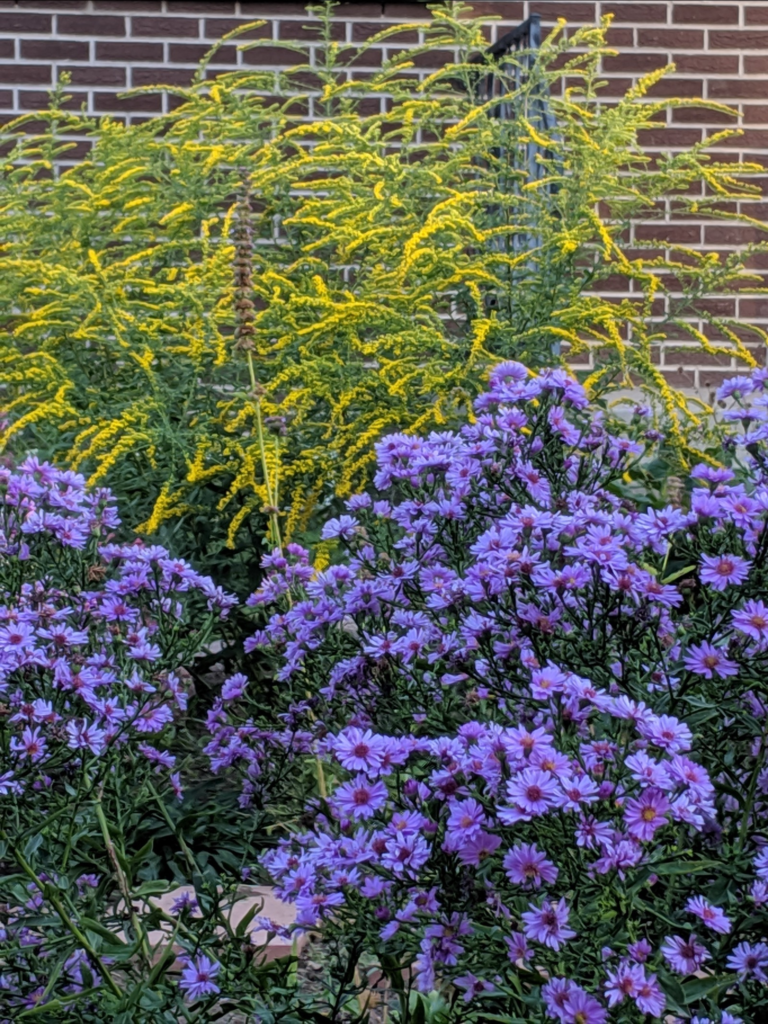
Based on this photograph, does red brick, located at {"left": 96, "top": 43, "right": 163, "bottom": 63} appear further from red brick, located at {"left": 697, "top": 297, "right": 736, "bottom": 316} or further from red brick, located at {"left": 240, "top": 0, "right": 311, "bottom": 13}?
red brick, located at {"left": 697, "top": 297, "right": 736, "bottom": 316}

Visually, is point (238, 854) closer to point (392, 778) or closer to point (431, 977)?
point (392, 778)

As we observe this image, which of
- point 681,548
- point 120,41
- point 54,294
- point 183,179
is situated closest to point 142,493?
point 54,294

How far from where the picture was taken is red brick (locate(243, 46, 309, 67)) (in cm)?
593

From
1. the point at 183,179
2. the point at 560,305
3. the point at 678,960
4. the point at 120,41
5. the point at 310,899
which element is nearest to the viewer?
the point at 678,960

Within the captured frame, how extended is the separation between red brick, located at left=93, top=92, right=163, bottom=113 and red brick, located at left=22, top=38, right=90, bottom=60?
0.67ft

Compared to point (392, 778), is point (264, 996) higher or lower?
lower

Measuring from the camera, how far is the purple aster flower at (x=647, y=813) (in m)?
1.30

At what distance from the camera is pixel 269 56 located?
5941 mm

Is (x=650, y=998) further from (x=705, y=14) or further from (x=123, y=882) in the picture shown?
(x=705, y=14)

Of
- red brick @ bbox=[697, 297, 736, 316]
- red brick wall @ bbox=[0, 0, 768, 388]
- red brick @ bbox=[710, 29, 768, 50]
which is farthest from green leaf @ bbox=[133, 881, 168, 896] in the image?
red brick @ bbox=[710, 29, 768, 50]

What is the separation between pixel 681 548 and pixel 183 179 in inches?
112

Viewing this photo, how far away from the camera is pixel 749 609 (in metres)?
1.45

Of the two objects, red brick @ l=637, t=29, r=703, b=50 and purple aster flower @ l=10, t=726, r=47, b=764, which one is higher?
red brick @ l=637, t=29, r=703, b=50

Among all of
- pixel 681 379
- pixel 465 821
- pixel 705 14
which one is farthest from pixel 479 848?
pixel 705 14
